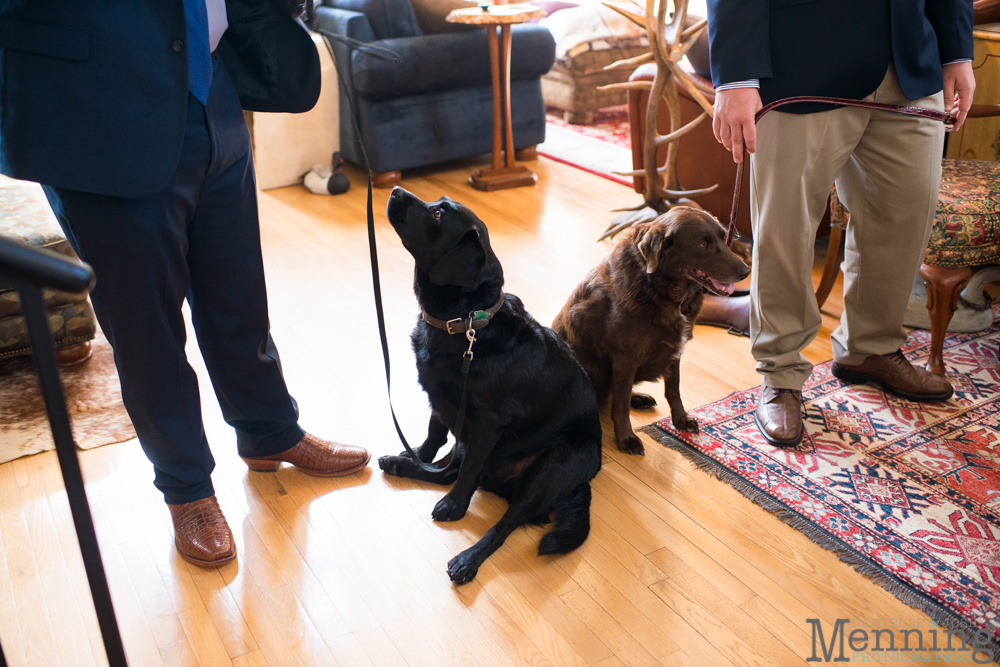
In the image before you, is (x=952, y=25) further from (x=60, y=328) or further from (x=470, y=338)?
(x=60, y=328)

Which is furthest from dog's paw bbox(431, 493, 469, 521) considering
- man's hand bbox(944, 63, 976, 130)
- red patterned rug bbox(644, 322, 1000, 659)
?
man's hand bbox(944, 63, 976, 130)

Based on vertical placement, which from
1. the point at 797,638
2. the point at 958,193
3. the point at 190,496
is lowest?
the point at 797,638

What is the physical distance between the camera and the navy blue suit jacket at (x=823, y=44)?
1825 millimetres

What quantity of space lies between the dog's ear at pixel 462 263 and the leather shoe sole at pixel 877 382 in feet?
4.60

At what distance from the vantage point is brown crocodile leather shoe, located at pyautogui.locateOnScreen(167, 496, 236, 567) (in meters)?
1.67

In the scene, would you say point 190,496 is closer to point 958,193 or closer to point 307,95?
point 307,95

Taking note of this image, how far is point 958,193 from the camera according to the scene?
2.44 m

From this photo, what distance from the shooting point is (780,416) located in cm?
213

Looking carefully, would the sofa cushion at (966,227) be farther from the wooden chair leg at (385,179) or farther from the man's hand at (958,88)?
the wooden chair leg at (385,179)

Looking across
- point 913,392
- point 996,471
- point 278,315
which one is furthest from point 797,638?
point 278,315

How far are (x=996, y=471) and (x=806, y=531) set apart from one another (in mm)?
611

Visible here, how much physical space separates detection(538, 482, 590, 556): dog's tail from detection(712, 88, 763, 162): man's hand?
0.94 m

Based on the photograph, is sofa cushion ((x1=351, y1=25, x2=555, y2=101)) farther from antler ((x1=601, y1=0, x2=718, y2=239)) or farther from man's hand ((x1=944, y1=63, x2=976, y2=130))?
man's hand ((x1=944, y1=63, x2=976, y2=130))

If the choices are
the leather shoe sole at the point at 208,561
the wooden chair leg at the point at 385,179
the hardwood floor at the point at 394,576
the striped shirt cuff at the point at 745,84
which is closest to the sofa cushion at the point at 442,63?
the wooden chair leg at the point at 385,179
